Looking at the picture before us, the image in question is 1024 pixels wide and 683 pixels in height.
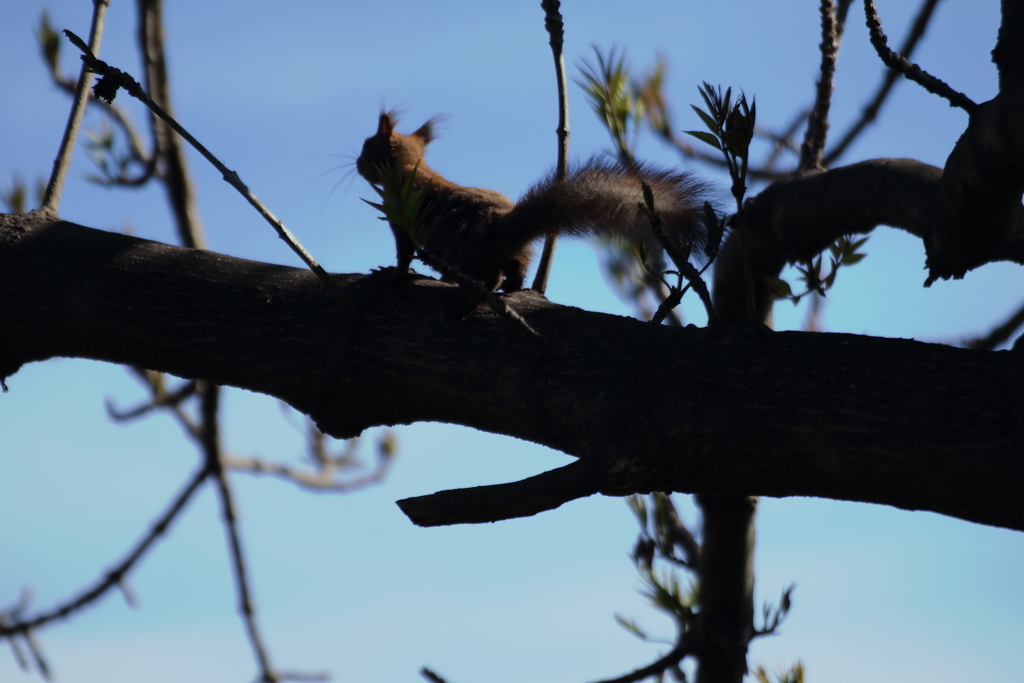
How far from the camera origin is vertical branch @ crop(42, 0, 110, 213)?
2.52 metres

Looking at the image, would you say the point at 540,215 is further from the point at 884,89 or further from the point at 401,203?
the point at 884,89

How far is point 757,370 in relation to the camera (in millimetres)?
1662

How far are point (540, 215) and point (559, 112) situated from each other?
35 cm

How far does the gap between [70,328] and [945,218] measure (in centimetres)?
211

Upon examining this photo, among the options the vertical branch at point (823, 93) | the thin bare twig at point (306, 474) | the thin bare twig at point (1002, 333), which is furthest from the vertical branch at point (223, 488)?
the thin bare twig at point (1002, 333)

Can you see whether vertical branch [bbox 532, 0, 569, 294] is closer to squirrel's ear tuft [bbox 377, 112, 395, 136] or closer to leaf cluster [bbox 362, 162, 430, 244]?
leaf cluster [bbox 362, 162, 430, 244]

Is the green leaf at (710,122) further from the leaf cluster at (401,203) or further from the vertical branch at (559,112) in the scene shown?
the vertical branch at (559,112)

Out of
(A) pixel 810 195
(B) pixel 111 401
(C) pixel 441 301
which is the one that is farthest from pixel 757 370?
(B) pixel 111 401

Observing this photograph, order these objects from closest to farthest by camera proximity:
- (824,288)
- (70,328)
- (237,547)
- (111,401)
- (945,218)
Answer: (945,218) → (70,328) → (824,288) → (237,547) → (111,401)

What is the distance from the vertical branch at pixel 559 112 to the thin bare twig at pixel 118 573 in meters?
1.33

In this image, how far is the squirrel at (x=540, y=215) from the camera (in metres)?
2.21

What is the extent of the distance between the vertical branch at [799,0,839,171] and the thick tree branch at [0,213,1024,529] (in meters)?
1.22

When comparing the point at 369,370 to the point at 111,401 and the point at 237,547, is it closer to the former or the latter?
the point at 237,547

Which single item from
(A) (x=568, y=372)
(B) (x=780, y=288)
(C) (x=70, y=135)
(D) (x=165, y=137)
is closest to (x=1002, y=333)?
(B) (x=780, y=288)
